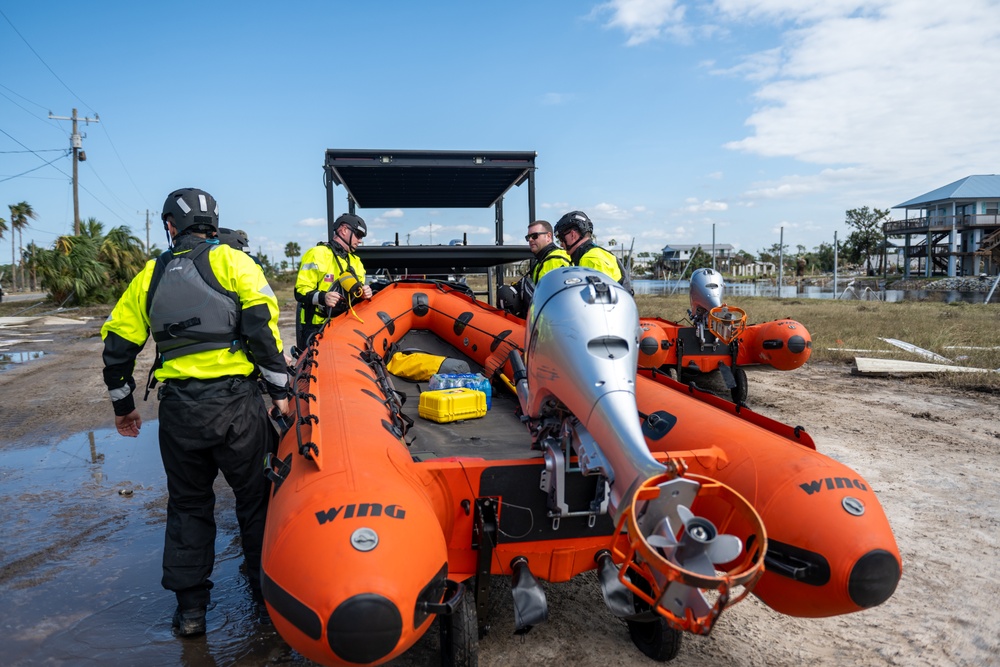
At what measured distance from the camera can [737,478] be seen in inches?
A: 108

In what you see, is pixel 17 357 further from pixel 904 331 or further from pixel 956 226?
pixel 956 226

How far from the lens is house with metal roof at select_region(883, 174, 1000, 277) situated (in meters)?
47.9

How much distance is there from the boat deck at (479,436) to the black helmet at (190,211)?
5.07 feet

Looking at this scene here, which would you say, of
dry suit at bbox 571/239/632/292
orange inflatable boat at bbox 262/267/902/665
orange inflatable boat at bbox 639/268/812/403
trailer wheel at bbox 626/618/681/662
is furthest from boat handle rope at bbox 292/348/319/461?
orange inflatable boat at bbox 639/268/812/403

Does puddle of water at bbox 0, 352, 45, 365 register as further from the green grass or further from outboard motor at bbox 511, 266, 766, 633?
outboard motor at bbox 511, 266, 766, 633

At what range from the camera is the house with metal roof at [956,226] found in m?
47.9

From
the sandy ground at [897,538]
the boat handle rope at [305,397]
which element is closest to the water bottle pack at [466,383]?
the boat handle rope at [305,397]

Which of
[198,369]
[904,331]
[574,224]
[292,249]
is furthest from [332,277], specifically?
[292,249]

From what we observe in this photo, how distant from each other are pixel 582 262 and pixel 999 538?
296 cm

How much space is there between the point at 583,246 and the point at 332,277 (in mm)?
2207

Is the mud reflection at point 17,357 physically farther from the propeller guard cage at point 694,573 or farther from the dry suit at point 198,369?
the propeller guard cage at point 694,573

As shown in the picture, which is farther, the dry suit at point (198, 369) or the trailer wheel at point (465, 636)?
the dry suit at point (198, 369)

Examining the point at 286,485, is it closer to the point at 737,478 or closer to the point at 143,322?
the point at 143,322

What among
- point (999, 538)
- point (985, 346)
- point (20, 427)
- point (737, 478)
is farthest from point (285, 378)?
point (985, 346)
